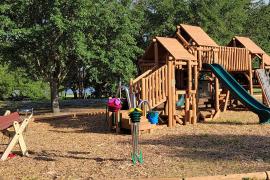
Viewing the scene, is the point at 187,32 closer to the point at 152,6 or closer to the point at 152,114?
the point at 152,114

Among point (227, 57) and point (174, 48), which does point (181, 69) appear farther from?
point (227, 57)

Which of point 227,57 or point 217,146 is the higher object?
point 227,57

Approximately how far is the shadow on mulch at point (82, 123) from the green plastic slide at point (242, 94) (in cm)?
452

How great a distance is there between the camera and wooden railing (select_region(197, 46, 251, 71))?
16734 mm

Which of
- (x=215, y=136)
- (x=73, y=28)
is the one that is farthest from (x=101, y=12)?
(x=215, y=136)

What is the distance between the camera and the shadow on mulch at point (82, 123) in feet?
46.2

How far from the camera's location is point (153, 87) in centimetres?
1411

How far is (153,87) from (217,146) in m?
4.33

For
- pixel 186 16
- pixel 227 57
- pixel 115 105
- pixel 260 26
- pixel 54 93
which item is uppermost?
pixel 260 26

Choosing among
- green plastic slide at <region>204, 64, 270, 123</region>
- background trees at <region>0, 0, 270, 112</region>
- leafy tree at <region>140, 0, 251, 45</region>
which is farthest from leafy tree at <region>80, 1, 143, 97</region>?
leafy tree at <region>140, 0, 251, 45</region>

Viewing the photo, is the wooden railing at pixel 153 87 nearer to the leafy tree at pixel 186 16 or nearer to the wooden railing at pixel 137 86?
the wooden railing at pixel 137 86

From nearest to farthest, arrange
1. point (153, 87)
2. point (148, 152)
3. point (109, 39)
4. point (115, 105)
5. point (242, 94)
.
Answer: point (148, 152) → point (115, 105) → point (153, 87) → point (242, 94) → point (109, 39)

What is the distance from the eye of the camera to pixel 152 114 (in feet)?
44.2

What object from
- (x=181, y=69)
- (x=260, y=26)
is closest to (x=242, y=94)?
(x=181, y=69)
